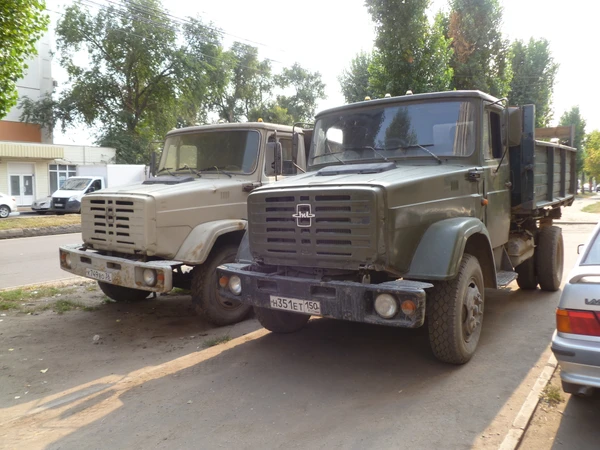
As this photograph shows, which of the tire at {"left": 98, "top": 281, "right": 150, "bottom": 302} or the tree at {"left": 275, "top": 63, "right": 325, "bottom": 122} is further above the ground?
the tree at {"left": 275, "top": 63, "right": 325, "bottom": 122}

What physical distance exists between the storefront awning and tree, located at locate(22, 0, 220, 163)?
14.9 feet

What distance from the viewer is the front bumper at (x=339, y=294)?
3758 mm

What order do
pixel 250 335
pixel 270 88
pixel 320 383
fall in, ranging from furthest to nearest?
pixel 270 88 → pixel 250 335 → pixel 320 383

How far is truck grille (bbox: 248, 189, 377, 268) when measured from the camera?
3.94m

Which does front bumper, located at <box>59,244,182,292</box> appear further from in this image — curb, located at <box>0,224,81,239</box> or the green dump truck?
curb, located at <box>0,224,81,239</box>

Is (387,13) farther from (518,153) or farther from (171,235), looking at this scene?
(171,235)

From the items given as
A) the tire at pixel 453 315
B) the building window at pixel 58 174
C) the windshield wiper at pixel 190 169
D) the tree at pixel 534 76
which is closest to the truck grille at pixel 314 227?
the tire at pixel 453 315

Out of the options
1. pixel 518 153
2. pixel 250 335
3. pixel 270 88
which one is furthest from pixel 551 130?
pixel 270 88

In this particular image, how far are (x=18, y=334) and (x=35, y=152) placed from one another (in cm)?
2684

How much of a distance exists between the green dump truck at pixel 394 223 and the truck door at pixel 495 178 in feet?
0.05

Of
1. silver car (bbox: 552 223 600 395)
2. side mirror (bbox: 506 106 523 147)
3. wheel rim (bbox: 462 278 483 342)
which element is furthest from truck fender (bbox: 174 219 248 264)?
silver car (bbox: 552 223 600 395)

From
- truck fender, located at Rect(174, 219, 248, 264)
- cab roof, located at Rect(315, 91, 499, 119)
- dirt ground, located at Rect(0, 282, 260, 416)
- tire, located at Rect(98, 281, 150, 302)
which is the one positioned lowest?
dirt ground, located at Rect(0, 282, 260, 416)

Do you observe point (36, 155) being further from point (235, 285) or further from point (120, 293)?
point (235, 285)

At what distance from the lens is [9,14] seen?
7.34 metres
